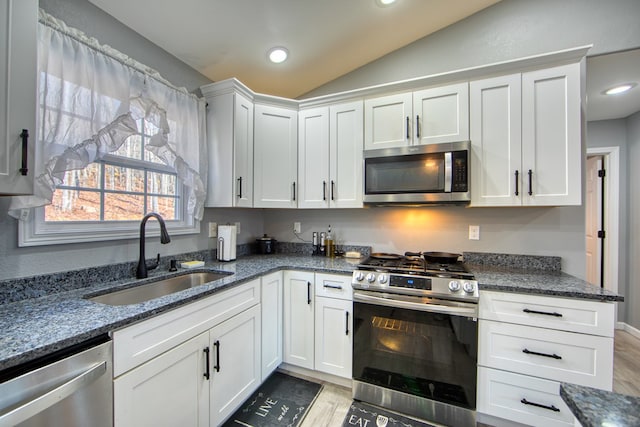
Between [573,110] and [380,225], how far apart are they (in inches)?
61.7

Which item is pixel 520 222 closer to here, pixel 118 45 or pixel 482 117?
pixel 482 117

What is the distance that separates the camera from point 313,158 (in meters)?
2.47

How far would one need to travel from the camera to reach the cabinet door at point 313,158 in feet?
7.95

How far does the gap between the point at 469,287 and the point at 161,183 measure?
7.46ft

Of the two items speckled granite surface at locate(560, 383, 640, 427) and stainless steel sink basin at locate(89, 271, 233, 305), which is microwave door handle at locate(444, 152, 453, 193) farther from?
stainless steel sink basin at locate(89, 271, 233, 305)

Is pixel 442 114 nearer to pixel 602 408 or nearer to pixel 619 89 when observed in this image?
pixel 619 89

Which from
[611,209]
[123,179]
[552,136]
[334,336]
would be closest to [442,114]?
[552,136]

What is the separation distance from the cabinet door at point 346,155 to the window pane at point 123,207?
1.48 meters

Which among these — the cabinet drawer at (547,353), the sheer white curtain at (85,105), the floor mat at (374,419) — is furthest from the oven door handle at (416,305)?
the sheer white curtain at (85,105)

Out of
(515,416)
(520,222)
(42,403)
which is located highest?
(520,222)

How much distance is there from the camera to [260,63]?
231cm

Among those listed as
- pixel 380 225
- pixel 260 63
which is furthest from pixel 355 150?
pixel 260 63

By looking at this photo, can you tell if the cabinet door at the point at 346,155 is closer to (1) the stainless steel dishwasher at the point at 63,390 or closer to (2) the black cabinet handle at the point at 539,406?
(2) the black cabinet handle at the point at 539,406

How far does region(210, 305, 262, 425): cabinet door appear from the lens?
1.50 metres
